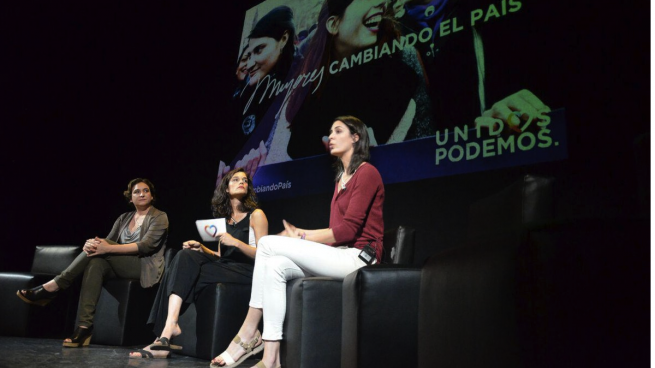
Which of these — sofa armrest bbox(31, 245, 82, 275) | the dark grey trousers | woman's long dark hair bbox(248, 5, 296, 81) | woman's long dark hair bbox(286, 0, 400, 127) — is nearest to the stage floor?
the dark grey trousers

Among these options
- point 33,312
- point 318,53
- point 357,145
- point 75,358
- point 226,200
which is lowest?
point 75,358

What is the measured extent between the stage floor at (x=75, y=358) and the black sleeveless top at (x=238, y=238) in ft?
1.77

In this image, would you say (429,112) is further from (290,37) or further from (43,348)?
(43,348)

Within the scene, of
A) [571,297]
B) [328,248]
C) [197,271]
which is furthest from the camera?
[197,271]

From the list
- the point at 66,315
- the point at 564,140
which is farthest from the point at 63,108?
the point at 564,140

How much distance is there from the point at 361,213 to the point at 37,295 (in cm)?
264

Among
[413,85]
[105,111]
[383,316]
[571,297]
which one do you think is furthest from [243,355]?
[105,111]

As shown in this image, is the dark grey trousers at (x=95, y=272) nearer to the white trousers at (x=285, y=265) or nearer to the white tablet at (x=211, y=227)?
the white tablet at (x=211, y=227)

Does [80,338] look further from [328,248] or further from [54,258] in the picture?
[328,248]

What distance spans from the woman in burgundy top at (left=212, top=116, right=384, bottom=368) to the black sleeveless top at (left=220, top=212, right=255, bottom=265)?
634 millimetres

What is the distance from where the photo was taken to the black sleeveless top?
128 inches

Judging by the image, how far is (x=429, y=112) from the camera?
3297 millimetres

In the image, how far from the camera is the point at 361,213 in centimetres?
248

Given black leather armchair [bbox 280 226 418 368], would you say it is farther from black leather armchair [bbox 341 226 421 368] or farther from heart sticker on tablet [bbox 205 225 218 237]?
heart sticker on tablet [bbox 205 225 218 237]
